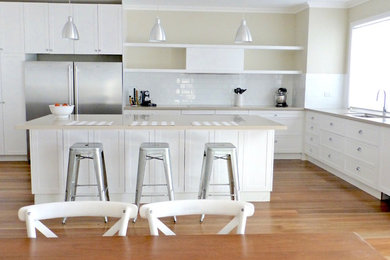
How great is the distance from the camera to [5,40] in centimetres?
600

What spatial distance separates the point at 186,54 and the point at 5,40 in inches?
111

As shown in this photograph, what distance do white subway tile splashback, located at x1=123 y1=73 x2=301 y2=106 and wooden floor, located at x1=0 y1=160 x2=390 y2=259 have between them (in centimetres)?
210

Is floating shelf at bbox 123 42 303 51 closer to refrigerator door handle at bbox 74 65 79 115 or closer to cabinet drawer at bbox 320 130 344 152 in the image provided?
refrigerator door handle at bbox 74 65 79 115

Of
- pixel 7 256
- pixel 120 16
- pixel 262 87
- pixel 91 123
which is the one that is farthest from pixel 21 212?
pixel 262 87

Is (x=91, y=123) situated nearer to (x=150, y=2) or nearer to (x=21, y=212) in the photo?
(x=21, y=212)

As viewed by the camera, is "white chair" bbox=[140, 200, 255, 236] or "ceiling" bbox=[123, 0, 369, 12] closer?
"white chair" bbox=[140, 200, 255, 236]

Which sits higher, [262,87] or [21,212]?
[262,87]

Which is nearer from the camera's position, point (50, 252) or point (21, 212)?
point (50, 252)

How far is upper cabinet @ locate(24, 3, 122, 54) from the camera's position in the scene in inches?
236

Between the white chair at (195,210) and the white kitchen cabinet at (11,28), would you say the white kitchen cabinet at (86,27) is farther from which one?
the white chair at (195,210)

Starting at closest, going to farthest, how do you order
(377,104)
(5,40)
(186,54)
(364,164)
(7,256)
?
(7,256) → (364,164) → (377,104) → (5,40) → (186,54)

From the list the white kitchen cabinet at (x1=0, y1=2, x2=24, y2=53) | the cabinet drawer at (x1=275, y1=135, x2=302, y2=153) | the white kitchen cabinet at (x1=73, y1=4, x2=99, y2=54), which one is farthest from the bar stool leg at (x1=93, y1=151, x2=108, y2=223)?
the cabinet drawer at (x1=275, y1=135, x2=302, y2=153)

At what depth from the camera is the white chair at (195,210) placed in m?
1.63

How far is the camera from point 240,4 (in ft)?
21.1
